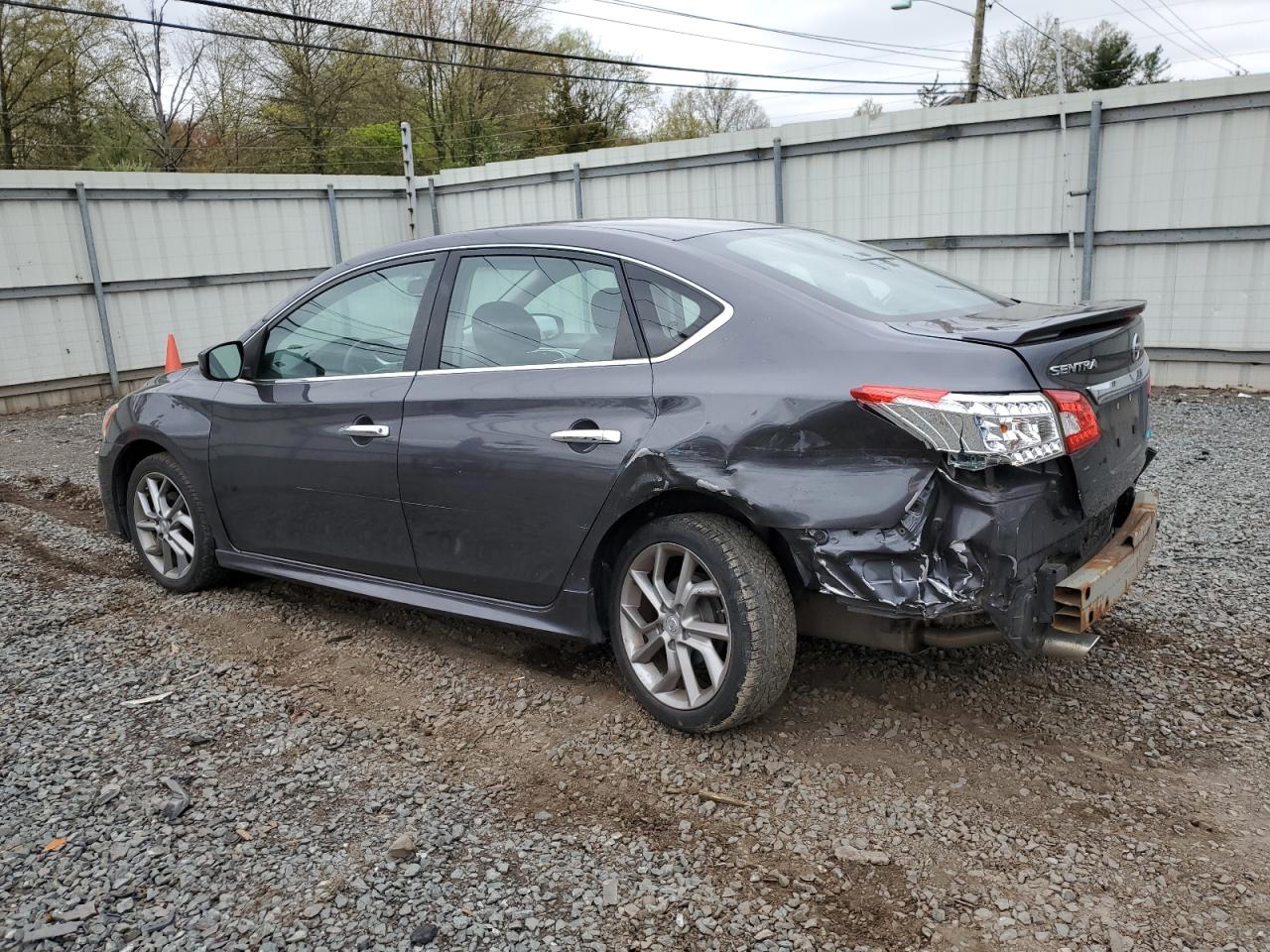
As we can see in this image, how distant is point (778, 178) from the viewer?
11.8 m

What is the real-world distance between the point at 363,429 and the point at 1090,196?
8.75m

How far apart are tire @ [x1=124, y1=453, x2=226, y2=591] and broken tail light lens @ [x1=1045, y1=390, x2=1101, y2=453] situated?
3.70 m

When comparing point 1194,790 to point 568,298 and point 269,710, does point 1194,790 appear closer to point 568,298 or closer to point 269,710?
point 568,298

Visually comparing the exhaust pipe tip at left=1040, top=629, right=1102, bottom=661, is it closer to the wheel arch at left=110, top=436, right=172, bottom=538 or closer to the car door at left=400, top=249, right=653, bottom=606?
the car door at left=400, top=249, right=653, bottom=606

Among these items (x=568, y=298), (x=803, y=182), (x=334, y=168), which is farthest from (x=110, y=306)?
(x=334, y=168)

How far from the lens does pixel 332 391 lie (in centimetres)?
394

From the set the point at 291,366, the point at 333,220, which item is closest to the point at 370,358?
the point at 291,366

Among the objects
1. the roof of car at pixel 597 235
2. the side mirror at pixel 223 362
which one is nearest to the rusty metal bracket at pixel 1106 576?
the roof of car at pixel 597 235

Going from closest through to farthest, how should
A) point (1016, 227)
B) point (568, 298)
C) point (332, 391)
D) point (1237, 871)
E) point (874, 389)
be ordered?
point (1237, 871) < point (874, 389) < point (568, 298) < point (332, 391) < point (1016, 227)

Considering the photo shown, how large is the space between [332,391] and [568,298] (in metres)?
1.16

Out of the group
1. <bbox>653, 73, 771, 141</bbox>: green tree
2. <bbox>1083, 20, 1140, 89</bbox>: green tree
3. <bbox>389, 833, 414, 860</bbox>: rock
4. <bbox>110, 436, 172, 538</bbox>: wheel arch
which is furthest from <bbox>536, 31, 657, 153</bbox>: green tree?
<bbox>389, 833, 414, 860</bbox>: rock

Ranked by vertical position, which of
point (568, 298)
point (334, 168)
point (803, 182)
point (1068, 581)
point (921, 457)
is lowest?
point (1068, 581)

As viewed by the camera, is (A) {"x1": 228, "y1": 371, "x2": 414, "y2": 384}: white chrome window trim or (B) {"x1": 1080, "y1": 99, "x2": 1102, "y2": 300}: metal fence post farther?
(B) {"x1": 1080, "y1": 99, "x2": 1102, "y2": 300}: metal fence post

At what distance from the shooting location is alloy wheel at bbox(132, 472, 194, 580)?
4.72m
